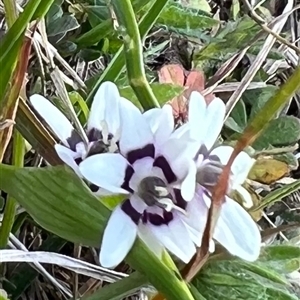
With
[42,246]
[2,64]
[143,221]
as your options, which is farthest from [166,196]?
[42,246]

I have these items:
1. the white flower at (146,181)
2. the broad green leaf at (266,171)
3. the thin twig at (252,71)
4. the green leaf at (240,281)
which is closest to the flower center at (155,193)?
the white flower at (146,181)

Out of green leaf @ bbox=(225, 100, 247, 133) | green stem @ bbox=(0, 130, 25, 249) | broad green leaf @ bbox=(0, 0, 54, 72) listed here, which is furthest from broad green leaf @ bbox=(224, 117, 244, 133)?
broad green leaf @ bbox=(0, 0, 54, 72)

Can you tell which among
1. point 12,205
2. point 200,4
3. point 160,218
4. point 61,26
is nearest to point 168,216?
point 160,218

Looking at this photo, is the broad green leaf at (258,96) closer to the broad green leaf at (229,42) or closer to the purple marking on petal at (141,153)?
the broad green leaf at (229,42)

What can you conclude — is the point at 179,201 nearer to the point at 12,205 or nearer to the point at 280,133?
the point at 12,205

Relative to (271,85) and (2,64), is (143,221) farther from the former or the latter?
(271,85)
